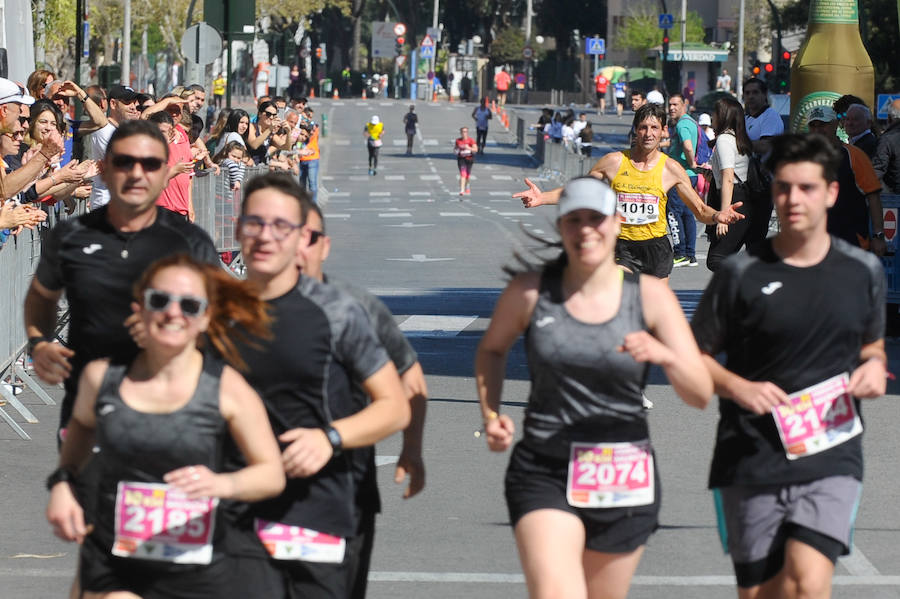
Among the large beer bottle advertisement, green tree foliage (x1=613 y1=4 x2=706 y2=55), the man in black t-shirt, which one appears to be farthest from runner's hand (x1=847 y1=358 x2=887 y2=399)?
green tree foliage (x1=613 y1=4 x2=706 y2=55)

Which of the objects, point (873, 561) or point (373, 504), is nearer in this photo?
point (373, 504)

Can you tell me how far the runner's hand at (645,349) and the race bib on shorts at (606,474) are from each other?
33 cm

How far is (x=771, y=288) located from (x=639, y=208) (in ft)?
18.1

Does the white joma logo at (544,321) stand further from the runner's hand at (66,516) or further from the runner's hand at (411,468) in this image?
the runner's hand at (66,516)

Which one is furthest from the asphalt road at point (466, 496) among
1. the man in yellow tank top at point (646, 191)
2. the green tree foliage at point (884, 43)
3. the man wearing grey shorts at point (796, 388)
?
the green tree foliage at point (884, 43)

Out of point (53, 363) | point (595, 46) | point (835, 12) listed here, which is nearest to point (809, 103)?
point (835, 12)

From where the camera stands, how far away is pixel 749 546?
19.0 feet

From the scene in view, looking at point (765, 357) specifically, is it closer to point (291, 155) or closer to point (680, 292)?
point (680, 292)

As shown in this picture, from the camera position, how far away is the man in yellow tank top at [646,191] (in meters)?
11.0

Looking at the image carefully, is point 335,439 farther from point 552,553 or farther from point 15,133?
point 15,133

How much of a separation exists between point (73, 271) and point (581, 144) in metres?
47.4

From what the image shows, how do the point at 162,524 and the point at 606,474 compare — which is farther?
the point at 606,474

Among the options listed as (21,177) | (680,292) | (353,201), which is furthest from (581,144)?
(21,177)

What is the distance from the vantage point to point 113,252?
6.06m
